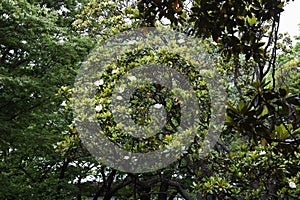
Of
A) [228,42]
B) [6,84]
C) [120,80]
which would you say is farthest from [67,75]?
[228,42]

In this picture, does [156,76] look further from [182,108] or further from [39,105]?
[39,105]

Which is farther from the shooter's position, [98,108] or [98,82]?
[98,82]

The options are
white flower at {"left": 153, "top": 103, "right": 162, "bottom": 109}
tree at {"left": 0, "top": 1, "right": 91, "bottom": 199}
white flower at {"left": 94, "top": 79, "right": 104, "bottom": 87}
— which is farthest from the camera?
tree at {"left": 0, "top": 1, "right": 91, "bottom": 199}

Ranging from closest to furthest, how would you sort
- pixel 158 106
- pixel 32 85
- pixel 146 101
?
1. pixel 158 106
2. pixel 146 101
3. pixel 32 85

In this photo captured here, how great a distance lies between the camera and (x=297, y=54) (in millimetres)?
11320

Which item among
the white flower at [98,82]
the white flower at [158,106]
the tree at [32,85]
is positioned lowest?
the white flower at [158,106]

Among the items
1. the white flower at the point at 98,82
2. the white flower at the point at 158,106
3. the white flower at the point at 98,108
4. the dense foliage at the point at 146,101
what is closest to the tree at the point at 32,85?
the dense foliage at the point at 146,101

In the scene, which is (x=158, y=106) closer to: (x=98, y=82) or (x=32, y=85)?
(x=98, y=82)

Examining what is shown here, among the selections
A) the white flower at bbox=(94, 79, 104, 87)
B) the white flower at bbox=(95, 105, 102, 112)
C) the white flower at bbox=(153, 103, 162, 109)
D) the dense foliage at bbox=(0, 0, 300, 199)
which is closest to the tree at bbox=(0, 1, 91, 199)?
the dense foliage at bbox=(0, 0, 300, 199)

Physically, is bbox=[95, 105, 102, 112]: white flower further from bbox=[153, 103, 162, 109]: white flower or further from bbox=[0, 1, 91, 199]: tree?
bbox=[0, 1, 91, 199]: tree

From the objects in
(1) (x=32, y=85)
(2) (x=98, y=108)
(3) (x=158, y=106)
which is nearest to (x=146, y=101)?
(3) (x=158, y=106)

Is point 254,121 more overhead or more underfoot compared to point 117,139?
more underfoot

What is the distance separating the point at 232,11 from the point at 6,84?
5.33m

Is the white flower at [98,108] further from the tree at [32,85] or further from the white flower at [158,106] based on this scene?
the tree at [32,85]
